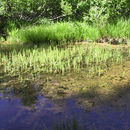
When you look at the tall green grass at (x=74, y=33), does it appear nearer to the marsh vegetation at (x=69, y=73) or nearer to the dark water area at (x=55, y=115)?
the marsh vegetation at (x=69, y=73)

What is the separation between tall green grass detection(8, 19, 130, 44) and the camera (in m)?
6.55

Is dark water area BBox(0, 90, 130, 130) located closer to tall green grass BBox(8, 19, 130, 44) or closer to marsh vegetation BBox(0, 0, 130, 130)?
marsh vegetation BBox(0, 0, 130, 130)

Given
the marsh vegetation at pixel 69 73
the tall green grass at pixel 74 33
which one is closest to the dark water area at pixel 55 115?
the marsh vegetation at pixel 69 73

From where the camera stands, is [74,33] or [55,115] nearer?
[55,115]

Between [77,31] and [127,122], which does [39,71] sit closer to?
[127,122]

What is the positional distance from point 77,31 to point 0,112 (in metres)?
5.26

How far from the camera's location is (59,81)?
3.22m

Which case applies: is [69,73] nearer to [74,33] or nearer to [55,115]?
[55,115]

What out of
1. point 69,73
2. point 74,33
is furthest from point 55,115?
point 74,33

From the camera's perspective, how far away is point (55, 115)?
87.0 inches

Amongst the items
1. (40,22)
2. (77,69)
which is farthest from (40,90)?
(40,22)

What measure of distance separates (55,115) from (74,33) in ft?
17.0

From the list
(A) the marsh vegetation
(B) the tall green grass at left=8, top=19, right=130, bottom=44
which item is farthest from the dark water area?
(B) the tall green grass at left=8, top=19, right=130, bottom=44

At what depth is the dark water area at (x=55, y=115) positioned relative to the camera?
6.58ft
